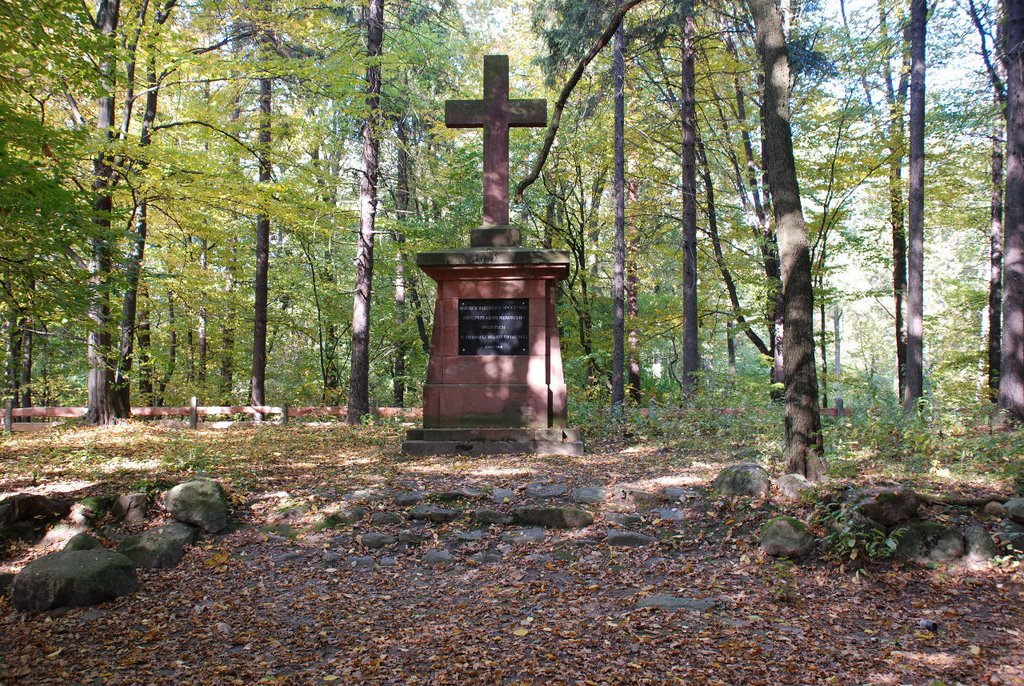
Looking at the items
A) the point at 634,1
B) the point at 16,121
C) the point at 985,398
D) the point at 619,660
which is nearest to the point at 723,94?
the point at 985,398

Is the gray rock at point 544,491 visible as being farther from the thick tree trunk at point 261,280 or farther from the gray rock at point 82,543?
the thick tree trunk at point 261,280

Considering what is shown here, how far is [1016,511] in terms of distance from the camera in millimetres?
4539

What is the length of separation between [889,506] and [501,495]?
3304 mm

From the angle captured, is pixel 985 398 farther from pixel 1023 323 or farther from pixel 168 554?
pixel 168 554

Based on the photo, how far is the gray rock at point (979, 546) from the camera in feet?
14.0

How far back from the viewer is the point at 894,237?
53.6ft

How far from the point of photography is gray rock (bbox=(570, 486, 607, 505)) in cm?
603

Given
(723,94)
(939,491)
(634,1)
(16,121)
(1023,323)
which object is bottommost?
(939,491)

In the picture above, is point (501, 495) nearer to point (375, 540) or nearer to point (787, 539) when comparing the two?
point (375, 540)

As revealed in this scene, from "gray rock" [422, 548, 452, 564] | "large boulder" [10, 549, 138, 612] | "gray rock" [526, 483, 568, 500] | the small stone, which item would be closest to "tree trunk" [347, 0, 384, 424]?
"gray rock" [526, 483, 568, 500]

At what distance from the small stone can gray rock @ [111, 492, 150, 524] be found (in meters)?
6.88

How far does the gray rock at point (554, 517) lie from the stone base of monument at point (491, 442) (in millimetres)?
2796

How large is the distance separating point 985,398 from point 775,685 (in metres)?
11.1

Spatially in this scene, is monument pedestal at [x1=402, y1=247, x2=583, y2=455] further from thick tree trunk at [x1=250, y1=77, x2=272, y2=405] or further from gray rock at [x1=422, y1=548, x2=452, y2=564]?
thick tree trunk at [x1=250, y1=77, x2=272, y2=405]
